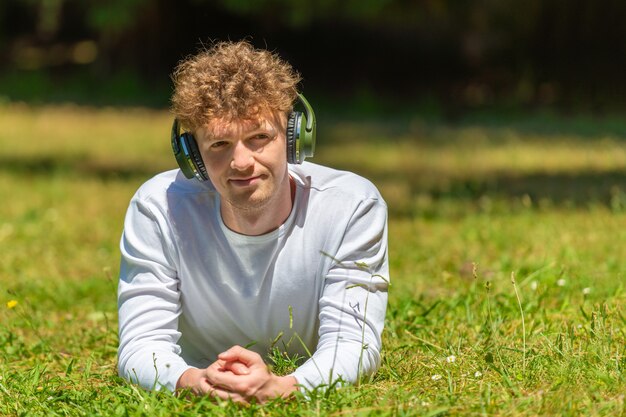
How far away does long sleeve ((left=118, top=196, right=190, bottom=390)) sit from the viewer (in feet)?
12.8

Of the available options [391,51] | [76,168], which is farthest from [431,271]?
[391,51]

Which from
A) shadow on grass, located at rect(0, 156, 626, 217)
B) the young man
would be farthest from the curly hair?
shadow on grass, located at rect(0, 156, 626, 217)

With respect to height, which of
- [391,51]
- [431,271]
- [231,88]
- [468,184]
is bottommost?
[391,51]

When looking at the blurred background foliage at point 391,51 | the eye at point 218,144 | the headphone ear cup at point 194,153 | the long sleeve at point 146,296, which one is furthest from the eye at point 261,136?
the blurred background foliage at point 391,51

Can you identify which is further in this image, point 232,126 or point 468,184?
point 468,184

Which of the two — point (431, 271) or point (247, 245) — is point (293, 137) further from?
point (431, 271)

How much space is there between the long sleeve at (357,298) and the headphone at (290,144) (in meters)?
0.31

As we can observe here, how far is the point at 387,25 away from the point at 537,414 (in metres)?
15.9

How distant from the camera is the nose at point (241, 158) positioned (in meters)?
3.77

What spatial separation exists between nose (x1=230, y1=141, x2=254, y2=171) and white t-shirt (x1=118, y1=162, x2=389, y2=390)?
342 mm

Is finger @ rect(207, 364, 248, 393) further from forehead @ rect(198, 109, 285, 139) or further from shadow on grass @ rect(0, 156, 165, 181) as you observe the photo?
shadow on grass @ rect(0, 156, 165, 181)

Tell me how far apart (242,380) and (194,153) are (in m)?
0.83

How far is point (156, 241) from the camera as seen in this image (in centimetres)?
408

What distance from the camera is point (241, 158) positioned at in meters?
3.78
